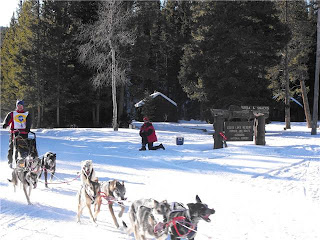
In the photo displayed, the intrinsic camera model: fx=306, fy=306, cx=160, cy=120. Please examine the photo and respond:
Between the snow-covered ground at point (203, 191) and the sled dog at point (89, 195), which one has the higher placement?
the sled dog at point (89, 195)

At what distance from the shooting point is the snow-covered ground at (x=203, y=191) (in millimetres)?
5156

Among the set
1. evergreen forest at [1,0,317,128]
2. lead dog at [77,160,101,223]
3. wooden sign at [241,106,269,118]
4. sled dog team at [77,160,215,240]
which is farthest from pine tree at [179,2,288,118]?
sled dog team at [77,160,215,240]

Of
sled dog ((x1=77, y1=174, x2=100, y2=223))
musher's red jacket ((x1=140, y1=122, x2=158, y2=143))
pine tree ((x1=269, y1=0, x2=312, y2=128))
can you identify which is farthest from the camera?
pine tree ((x1=269, y1=0, x2=312, y2=128))

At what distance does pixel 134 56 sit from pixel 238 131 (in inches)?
643

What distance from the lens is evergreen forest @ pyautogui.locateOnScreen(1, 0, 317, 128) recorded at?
24.4 meters

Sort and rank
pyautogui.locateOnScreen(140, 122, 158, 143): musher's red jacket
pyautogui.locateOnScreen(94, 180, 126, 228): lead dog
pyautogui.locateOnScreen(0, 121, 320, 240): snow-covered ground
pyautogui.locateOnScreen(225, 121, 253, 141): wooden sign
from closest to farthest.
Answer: pyautogui.locateOnScreen(94, 180, 126, 228): lead dog < pyautogui.locateOnScreen(0, 121, 320, 240): snow-covered ground < pyautogui.locateOnScreen(140, 122, 158, 143): musher's red jacket < pyautogui.locateOnScreen(225, 121, 253, 141): wooden sign

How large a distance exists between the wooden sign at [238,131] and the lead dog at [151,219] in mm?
12821

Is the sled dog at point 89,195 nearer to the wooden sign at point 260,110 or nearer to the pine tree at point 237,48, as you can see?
the wooden sign at point 260,110

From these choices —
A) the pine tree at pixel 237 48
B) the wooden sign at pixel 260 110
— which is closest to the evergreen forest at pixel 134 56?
the pine tree at pixel 237 48

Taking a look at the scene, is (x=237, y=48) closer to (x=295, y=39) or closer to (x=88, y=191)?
(x=295, y=39)

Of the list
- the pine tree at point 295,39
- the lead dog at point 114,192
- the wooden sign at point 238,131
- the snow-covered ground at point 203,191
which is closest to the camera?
the lead dog at point 114,192

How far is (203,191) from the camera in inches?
302

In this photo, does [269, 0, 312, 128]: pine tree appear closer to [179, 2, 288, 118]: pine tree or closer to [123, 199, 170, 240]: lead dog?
[179, 2, 288, 118]: pine tree

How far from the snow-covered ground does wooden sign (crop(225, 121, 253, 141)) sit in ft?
5.59
